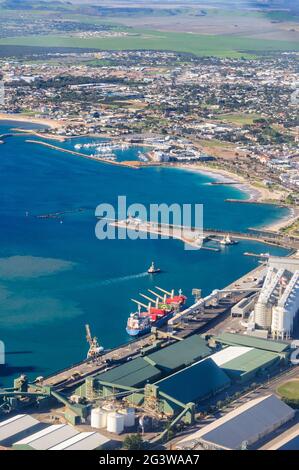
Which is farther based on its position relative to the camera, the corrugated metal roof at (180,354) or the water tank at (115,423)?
the corrugated metal roof at (180,354)

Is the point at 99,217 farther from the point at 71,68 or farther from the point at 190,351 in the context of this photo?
the point at 71,68

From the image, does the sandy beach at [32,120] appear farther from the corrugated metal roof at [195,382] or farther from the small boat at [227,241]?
the corrugated metal roof at [195,382]

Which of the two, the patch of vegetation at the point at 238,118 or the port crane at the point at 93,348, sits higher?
the patch of vegetation at the point at 238,118

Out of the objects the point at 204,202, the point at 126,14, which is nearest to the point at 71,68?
the point at 126,14

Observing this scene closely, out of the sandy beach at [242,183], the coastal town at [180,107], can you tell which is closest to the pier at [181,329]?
the coastal town at [180,107]

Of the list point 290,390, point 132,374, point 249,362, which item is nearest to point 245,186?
point 249,362
